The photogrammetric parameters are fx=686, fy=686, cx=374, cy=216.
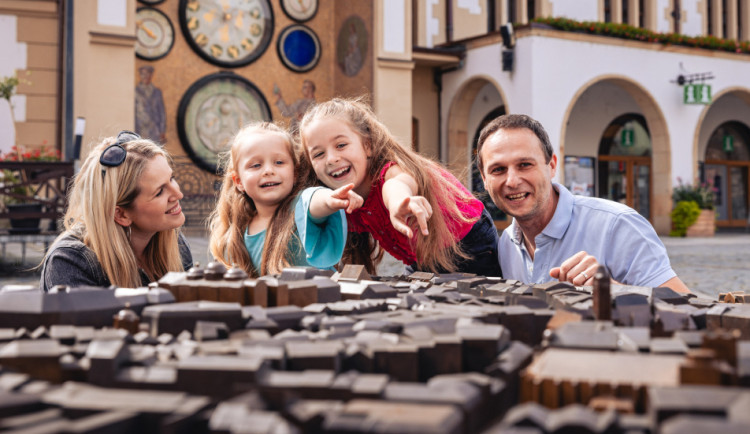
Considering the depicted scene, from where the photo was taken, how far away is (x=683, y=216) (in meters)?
16.8

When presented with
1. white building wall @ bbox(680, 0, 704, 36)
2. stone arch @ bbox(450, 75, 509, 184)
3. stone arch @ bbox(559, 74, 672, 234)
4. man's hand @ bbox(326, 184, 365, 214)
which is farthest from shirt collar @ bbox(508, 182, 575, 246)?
white building wall @ bbox(680, 0, 704, 36)

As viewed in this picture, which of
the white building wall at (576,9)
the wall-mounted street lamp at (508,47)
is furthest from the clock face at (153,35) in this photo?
the white building wall at (576,9)

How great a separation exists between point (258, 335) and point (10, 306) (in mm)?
526

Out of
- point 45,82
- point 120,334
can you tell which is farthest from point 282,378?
point 45,82

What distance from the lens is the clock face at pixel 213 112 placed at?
48.1 feet

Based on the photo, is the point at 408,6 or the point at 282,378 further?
the point at 408,6

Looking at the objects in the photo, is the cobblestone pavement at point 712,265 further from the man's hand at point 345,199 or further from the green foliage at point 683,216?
the man's hand at point 345,199

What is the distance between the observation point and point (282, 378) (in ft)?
3.15

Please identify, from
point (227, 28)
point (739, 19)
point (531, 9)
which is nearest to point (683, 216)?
point (531, 9)

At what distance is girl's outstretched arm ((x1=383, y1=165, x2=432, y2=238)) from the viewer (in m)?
2.12

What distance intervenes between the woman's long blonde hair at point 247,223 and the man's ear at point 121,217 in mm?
437

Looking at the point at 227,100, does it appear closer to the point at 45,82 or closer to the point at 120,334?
the point at 45,82

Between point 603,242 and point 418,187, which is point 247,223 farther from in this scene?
point 603,242

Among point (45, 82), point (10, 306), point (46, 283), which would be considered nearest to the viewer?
point (10, 306)
